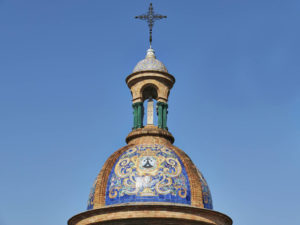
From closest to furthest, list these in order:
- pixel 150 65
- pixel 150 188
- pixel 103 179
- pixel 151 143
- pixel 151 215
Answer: pixel 151 215 → pixel 150 188 → pixel 103 179 → pixel 151 143 → pixel 150 65

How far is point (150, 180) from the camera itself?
24125 millimetres

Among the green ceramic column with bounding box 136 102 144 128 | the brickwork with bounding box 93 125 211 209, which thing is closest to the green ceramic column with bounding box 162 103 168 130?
the brickwork with bounding box 93 125 211 209

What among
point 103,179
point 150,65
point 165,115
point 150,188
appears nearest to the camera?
point 150,188

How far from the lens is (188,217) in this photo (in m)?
23.3

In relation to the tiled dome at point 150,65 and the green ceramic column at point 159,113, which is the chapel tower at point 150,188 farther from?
the tiled dome at point 150,65

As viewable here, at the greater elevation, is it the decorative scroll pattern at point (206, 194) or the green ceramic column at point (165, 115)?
the green ceramic column at point (165, 115)

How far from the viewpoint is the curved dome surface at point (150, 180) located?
2389 centimetres

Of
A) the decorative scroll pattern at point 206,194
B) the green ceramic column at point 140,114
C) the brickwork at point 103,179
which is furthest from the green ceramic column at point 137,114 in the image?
the decorative scroll pattern at point 206,194

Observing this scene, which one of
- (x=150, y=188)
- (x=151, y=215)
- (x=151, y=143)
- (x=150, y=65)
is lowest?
(x=151, y=215)

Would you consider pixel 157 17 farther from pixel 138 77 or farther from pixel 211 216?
pixel 211 216

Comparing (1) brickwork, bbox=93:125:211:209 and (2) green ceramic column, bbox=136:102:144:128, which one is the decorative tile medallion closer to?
(1) brickwork, bbox=93:125:211:209

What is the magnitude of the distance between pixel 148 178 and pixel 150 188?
45 cm

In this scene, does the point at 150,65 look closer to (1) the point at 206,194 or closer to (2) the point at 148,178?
(2) the point at 148,178

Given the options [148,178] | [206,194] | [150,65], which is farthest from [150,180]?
[150,65]
